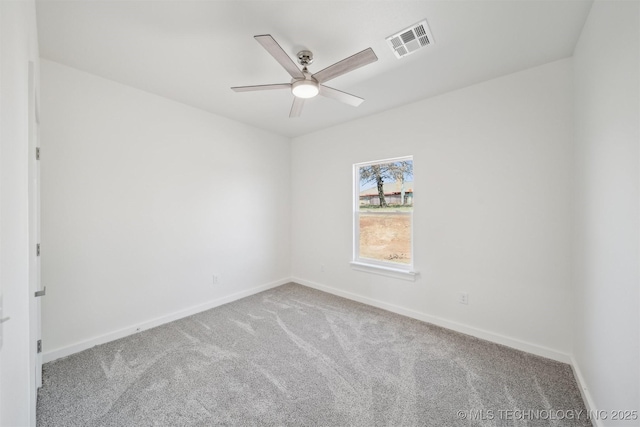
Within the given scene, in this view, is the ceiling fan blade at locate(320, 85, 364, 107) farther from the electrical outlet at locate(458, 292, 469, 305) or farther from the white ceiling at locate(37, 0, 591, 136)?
the electrical outlet at locate(458, 292, 469, 305)

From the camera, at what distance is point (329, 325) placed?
2.98 metres

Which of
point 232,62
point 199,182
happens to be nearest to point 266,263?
point 199,182

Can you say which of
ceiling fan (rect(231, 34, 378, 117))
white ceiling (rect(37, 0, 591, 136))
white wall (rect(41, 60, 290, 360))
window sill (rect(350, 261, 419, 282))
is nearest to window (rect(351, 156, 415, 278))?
window sill (rect(350, 261, 419, 282))

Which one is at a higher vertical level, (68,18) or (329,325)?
(68,18)

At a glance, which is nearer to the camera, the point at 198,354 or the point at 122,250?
the point at 198,354

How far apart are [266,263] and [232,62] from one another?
9.73ft

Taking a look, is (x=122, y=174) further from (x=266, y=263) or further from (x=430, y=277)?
(x=430, y=277)

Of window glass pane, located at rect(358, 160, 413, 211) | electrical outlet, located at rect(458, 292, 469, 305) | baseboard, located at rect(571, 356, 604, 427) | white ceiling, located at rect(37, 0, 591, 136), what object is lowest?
baseboard, located at rect(571, 356, 604, 427)

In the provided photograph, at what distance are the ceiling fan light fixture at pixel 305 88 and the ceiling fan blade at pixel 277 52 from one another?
5cm

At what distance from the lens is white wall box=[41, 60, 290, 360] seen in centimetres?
235

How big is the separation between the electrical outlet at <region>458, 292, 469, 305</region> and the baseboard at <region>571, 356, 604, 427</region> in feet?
2.89

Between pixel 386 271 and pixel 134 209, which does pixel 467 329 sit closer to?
pixel 386 271

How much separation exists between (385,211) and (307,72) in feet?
7.03

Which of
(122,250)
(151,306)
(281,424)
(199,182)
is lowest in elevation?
(281,424)
